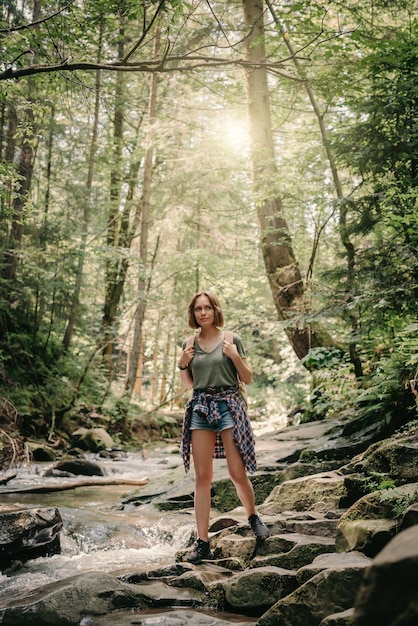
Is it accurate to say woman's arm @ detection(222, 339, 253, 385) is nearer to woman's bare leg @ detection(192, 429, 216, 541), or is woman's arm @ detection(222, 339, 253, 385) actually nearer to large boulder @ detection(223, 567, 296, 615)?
woman's bare leg @ detection(192, 429, 216, 541)

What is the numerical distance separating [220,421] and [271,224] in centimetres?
693

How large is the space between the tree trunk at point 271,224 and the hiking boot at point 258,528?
18.7ft

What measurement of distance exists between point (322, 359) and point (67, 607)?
21.5 ft

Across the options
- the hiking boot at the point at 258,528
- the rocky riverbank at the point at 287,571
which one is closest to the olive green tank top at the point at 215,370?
the hiking boot at the point at 258,528

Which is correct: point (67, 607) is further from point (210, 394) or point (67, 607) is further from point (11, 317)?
point (11, 317)

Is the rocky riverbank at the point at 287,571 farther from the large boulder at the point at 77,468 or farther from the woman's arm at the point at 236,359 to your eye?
the large boulder at the point at 77,468

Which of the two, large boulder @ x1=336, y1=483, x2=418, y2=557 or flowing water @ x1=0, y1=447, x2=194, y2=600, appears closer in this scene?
large boulder @ x1=336, y1=483, x2=418, y2=557

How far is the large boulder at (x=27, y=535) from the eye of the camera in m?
4.92

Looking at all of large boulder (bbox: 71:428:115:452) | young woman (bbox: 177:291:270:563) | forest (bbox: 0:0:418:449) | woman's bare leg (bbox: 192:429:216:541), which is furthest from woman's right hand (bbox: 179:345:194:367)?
large boulder (bbox: 71:428:115:452)

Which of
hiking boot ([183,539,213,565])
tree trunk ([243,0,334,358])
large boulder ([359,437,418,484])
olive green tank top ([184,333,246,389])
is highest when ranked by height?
tree trunk ([243,0,334,358])

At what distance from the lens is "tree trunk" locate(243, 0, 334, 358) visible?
392 inches

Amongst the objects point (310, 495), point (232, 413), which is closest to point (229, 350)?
point (232, 413)

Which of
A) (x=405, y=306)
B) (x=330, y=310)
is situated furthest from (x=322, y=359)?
(x=405, y=306)

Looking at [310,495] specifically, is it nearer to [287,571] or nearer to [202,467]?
[202,467]
